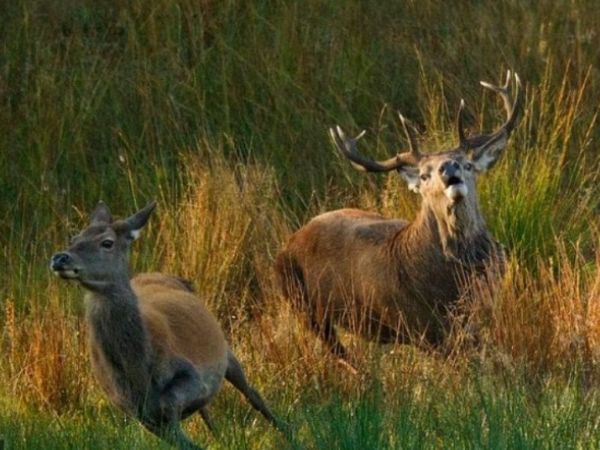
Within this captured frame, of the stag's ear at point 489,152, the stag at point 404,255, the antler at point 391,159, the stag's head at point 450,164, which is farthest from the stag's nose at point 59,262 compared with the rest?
the stag's ear at point 489,152

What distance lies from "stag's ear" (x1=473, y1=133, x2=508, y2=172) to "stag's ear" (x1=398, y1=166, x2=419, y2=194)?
355 millimetres

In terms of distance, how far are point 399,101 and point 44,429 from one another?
260 inches

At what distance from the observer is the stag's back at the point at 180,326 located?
10.0 meters

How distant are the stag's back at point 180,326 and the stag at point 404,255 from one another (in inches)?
44.6

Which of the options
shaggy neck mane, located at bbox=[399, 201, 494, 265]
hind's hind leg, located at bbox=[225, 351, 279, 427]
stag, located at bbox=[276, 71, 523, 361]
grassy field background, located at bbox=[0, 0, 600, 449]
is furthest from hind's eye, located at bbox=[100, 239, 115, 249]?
shaggy neck mane, located at bbox=[399, 201, 494, 265]

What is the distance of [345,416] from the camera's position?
8.75m

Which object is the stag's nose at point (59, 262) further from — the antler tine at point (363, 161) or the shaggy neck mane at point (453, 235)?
the antler tine at point (363, 161)

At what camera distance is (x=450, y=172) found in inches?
448

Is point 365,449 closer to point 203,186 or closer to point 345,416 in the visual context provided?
point 345,416

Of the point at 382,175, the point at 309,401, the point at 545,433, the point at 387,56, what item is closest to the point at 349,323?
the point at 309,401

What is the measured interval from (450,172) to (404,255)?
0.88 m

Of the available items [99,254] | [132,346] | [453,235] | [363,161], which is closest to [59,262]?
[99,254]

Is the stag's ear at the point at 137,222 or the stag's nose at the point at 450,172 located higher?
the stag's ear at the point at 137,222

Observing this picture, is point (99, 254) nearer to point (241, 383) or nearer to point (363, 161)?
point (241, 383)
